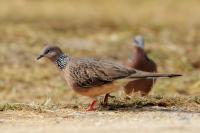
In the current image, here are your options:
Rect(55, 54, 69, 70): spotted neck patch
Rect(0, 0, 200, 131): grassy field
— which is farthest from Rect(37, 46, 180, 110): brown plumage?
Rect(0, 0, 200, 131): grassy field

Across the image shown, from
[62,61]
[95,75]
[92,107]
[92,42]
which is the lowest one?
[92,107]

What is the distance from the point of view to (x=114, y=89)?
26.9 ft

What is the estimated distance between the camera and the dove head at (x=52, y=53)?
28.4ft

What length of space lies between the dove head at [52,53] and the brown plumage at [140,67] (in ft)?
5.38

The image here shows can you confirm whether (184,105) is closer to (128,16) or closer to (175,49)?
(175,49)

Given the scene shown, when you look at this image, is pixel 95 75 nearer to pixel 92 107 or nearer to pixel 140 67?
pixel 92 107

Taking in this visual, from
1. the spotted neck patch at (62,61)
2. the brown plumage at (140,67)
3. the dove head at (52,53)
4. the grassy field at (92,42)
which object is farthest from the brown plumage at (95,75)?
the brown plumage at (140,67)

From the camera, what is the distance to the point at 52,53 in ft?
28.5

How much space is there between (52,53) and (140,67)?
254 cm

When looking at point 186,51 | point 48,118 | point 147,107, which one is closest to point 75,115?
point 48,118

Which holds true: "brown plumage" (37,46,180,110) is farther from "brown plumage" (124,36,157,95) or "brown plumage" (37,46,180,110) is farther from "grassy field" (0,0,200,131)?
"brown plumage" (124,36,157,95)

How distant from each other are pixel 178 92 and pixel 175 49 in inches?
143

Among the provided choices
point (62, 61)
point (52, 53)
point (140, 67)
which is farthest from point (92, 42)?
point (62, 61)

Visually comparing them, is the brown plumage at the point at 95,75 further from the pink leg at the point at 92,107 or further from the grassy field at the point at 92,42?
the grassy field at the point at 92,42
